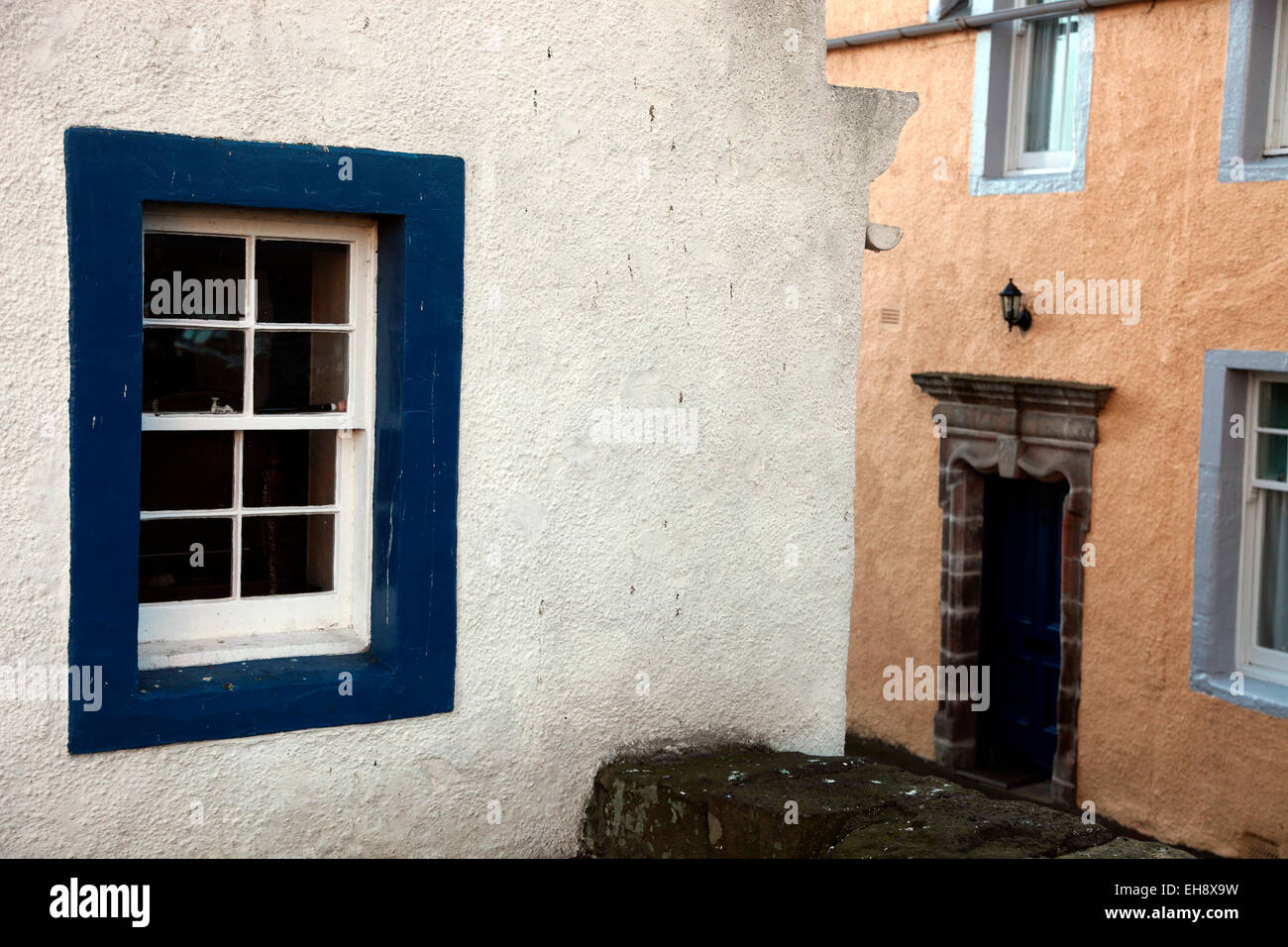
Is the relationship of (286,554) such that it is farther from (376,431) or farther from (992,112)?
(992,112)

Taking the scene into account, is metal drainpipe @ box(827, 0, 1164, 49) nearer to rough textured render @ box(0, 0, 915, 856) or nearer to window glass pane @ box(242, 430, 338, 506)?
rough textured render @ box(0, 0, 915, 856)

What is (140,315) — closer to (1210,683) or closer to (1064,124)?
(1210,683)

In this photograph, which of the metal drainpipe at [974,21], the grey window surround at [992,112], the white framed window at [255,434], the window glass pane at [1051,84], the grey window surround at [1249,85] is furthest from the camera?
the grey window surround at [992,112]

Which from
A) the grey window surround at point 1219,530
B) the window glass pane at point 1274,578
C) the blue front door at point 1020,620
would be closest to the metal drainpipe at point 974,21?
the grey window surround at point 1219,530

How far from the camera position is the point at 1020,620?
11.1 m

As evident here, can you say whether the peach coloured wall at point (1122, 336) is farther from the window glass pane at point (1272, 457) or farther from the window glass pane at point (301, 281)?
the window glass pane at point (301, 281)

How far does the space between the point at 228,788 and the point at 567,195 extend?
214 cm

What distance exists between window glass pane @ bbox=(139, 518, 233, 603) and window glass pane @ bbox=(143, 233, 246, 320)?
63 cm

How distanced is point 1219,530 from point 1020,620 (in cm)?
222

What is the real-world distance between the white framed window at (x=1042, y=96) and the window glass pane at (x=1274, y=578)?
9.77 feet

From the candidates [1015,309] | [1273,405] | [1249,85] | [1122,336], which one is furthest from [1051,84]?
[1273,405]

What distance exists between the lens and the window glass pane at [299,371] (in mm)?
4402
